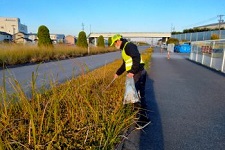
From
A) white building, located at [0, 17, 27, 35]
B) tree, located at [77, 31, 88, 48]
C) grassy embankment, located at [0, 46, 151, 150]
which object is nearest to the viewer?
grassy embankment, located at [0, 46, 151, 150]

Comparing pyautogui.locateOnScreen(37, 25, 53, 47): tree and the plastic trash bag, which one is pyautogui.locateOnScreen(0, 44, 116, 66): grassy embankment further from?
the plastic trash bag

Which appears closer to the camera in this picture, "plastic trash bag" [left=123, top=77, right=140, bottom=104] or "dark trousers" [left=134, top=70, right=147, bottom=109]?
"plastic trash bag" [left=123, top=77, right=140, bottom=104]

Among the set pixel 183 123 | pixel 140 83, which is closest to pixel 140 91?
pixel 140 83

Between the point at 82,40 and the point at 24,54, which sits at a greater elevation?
the point at 82,40

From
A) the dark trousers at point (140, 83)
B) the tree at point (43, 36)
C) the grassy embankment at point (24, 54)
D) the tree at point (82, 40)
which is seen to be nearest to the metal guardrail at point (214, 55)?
the dark trousers at point (140, 83)

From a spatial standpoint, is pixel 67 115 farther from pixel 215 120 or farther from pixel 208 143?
pixel 215 120

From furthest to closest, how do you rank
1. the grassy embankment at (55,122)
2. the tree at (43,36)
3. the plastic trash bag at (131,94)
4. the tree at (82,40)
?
1. the tree at (82,40)
2. the tree at (43,36)
3. the plastic trash bag at (131,94)
4. the grassy embankment at (55,122)

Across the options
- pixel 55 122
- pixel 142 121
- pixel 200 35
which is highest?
pixel 200 35

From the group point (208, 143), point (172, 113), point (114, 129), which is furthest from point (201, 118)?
point (114, 129)

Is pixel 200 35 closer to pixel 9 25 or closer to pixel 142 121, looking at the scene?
pixel 142 121

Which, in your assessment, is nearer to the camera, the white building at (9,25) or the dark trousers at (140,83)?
the dark trousers at (140,83)

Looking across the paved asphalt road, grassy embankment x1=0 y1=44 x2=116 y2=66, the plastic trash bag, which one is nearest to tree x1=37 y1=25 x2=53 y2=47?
grassy embankment x1=0 y1=44 x2=116 y2=66

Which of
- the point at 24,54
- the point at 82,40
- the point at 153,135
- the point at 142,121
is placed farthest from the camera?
the point at 82,40

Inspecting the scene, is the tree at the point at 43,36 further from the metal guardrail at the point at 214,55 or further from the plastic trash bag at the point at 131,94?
the plastic trash bag at the point at 131,94
